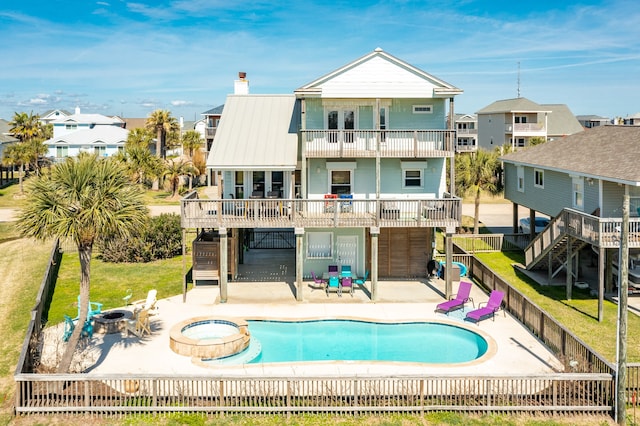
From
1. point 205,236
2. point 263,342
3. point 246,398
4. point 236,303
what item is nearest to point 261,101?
point 205,236

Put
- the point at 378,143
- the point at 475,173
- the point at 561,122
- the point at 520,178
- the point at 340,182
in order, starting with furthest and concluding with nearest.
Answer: the point at 561,122, the point at 475,173, the point at 520,178, the point at 340,182, the point at 378,143

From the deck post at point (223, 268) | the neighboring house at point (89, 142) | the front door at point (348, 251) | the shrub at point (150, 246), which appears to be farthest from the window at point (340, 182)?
the neighboring house at point (89, 142)

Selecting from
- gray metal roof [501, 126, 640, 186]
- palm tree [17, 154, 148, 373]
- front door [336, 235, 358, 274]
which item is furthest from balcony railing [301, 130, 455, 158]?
palm tree [17, 154, 148, 373]

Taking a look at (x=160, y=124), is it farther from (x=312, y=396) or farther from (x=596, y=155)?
(x=312, y=396)

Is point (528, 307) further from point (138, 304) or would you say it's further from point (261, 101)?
point (261, 101)

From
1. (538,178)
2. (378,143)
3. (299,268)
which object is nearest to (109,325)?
(299,268)

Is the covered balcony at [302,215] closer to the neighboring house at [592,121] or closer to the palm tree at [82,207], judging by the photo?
the palm tree at [82,207]
